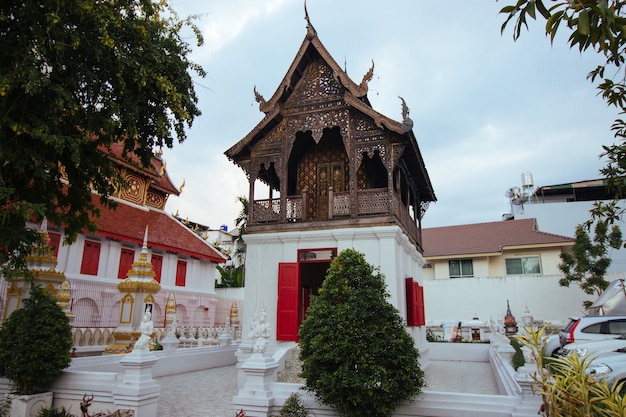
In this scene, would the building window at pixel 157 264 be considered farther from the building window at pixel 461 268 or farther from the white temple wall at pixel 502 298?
the building window at pixel 461 268

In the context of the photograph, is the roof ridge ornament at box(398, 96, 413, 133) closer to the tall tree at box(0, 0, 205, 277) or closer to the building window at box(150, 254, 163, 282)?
the tall tree at box(0, 0, 205, 277)

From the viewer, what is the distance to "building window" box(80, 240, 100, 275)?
50.1ft

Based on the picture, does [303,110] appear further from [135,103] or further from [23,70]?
[23,70]

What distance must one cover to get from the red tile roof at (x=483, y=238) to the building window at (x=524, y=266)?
0.95 m

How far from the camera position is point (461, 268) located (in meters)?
23.3

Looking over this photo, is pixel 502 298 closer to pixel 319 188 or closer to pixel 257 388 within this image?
pixel 319 188

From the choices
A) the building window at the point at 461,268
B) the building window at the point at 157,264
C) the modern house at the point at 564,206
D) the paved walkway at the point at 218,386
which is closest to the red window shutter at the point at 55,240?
the building window at the point at 157,264

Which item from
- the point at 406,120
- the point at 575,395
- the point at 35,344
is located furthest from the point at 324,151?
the point at 575,395

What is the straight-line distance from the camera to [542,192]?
101ft

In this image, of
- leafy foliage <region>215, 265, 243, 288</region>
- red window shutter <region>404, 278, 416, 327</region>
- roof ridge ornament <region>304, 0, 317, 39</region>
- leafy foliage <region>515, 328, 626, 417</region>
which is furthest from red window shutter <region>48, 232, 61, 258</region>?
leafy foliage <region>215, 265, 243, 288</region>

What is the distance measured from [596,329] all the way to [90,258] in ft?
52.9

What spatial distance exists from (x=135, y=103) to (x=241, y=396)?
5.01m

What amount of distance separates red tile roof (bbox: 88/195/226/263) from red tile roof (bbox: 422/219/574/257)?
12.3 metres

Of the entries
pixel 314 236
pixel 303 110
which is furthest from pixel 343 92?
pixel 314 236
